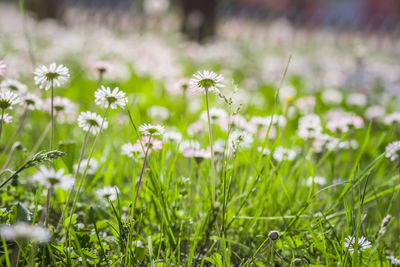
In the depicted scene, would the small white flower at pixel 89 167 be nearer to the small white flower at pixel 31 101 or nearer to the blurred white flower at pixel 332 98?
the small white flower at pixel 31 101

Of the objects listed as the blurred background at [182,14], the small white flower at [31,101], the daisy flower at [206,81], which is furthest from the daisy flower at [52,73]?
the blurred background at [182,14]

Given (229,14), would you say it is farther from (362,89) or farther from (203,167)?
(203,167)

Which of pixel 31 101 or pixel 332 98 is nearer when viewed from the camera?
pixel 31 101

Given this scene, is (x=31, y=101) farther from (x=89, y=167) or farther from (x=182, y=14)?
(x=182, y=14)

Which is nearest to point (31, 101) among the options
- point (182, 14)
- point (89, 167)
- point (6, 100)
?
point (6, 100)

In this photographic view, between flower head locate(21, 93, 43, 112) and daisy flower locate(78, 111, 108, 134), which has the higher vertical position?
flower head locate(21, 93, 43, 112)

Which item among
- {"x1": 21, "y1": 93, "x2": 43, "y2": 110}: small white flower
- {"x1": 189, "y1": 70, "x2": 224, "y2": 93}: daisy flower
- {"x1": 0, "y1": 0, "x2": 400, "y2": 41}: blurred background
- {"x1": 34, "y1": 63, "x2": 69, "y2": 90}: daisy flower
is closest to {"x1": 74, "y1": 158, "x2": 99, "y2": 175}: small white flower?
{"x1": 21, "y1": 93, "x2": 43, "y2": 110}: small white flower

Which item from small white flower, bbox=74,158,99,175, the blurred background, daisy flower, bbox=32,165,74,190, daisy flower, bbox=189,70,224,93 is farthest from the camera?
the blurred background

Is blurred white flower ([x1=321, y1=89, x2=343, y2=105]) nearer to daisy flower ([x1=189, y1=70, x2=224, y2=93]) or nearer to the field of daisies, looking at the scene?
the field of daisies

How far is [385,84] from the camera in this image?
3197mm

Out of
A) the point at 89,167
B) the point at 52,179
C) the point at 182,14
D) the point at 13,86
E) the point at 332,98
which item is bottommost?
the point at 52,179

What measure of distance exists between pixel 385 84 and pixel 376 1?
87.0 ft

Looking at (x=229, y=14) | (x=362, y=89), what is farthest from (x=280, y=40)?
(x=362, y=89)

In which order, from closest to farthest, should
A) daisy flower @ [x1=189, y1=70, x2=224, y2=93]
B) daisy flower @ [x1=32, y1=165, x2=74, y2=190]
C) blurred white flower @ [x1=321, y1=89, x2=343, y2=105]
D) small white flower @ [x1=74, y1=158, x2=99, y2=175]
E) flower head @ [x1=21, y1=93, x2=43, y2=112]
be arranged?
daisy flower @ [x1=32, y1=165, x2=74, y2=190] < daisy flower @ [x1=189, y1=70, x2=224, y2=93] < flower head @ [x1=21, y1=93, x2=43, y2=112] < small white flower @ [x1=74, y1=158, x2=99, y2=175] < blurred white flower @ [x1=321, y1=89, x2=343, y2=105]
